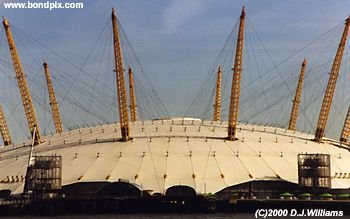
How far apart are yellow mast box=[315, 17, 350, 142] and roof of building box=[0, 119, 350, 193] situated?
144 inches

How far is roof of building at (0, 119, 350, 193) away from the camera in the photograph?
122 metres

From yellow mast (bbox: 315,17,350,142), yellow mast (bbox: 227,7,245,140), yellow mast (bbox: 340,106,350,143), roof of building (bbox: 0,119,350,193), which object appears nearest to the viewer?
roof of building (bbox: 0,119,350,193)

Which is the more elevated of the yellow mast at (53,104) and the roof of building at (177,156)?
the yellow mast at (53,104)

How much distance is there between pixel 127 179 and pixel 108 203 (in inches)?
208

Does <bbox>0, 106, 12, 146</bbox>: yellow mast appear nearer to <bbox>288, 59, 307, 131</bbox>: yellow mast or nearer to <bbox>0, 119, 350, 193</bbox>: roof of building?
<bbox>0, 119, 350, 193</bbox>: roof of building

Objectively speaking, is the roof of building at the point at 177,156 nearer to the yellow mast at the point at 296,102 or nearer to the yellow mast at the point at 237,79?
the yellow mast at the point at 237,79

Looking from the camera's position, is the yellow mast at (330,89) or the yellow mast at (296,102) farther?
the yellow mast at (296,102)

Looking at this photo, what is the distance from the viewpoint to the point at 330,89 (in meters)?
160

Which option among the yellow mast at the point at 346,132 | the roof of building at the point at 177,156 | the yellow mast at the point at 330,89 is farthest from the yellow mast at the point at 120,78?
the yellow mast at the point at 346,132

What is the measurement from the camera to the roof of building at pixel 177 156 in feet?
402

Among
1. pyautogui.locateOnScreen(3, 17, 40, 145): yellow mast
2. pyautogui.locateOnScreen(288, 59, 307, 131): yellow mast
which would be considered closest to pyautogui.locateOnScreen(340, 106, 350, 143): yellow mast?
pyautogui.locateOnScreen(288, 59, 307, 131): yellow mast

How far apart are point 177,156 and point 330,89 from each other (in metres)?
48.3

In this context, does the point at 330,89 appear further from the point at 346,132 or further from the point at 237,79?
the point at 237,79

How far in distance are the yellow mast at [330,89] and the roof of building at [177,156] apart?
144 inches
